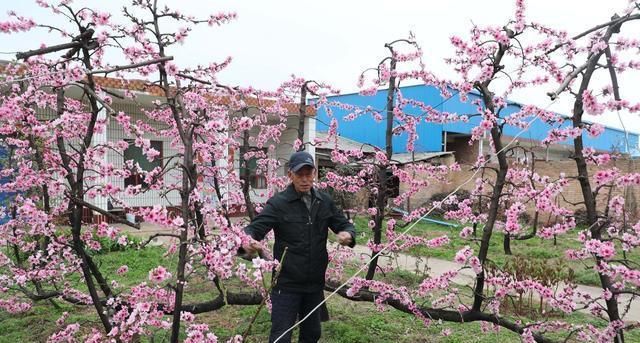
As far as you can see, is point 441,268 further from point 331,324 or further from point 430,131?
point 430,131

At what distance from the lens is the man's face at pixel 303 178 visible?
3102 mm

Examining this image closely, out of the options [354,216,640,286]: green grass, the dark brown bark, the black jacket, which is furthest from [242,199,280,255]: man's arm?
[354,216,640,286]: green grass

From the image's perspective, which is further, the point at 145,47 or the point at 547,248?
the point at 547,248

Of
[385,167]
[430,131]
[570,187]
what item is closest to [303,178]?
[385,167]

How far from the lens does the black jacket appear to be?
3.04m

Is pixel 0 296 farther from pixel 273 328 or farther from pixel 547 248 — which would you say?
pixel 547 248

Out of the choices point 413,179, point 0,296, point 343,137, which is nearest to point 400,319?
point 413,179

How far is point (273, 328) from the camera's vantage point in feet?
9.97

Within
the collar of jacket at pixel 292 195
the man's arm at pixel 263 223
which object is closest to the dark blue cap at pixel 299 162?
the collar of jacket at pixel 292 195

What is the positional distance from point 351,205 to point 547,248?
5208mm

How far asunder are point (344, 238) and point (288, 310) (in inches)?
22.4

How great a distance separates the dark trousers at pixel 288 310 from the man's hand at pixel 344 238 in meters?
0.38

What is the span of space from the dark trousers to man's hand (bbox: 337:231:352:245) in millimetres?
375

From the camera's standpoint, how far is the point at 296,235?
121 inches
